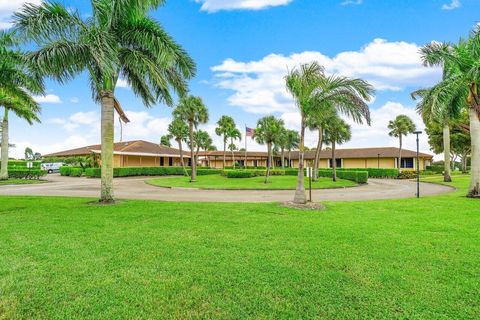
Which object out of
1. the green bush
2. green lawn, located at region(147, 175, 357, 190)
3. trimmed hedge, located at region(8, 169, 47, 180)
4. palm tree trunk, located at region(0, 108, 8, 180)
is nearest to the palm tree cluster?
green lawn, located at region(147, 175, 357, 190)

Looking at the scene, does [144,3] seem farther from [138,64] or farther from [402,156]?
[402,156]

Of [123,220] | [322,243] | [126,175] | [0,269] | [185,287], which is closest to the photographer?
[185,287]

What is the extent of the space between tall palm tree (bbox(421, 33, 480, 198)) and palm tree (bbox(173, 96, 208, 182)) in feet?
64.4

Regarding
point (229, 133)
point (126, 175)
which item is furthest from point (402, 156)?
point (126, 175)

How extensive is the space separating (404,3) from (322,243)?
45.6 feet

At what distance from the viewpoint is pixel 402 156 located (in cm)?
4703

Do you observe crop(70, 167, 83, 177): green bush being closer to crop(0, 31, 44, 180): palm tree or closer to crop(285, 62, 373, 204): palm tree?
crop(0, 31, 44, 180): palm tree

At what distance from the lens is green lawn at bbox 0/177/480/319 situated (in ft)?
10.8

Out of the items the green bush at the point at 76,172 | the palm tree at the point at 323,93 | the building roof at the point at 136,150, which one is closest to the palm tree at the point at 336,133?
the palm tree at the point at 323,93

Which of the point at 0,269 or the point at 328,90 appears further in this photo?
the point at 328,90

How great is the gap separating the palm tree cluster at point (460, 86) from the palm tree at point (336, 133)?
1196 cm

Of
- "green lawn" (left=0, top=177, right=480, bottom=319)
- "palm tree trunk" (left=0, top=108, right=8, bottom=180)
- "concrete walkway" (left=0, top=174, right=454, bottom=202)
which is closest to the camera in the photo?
"green lawn" (left=0, top=177, right=480, bottom=319)

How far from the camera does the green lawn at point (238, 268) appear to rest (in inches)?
130

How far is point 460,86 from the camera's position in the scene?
1428cm
